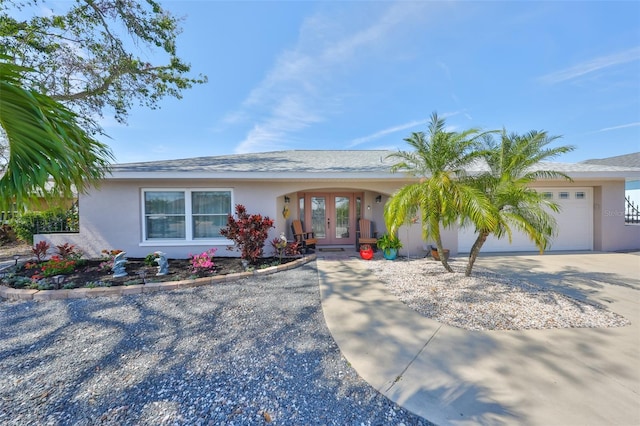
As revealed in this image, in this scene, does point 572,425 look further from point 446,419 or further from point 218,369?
point 218,369

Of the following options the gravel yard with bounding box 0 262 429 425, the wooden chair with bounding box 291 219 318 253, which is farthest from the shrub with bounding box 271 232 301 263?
the gravel yard with bounding box 0 262 429 425

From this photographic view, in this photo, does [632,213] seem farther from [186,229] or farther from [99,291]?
[99,291]

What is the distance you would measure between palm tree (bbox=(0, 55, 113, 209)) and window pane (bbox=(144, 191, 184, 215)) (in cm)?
649

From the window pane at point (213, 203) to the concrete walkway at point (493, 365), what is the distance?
489 centimetres

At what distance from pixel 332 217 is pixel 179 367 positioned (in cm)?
770

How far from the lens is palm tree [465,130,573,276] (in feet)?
15.1

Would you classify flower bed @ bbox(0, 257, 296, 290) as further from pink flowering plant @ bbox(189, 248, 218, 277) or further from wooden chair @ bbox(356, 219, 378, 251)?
wooden chair @ bbox(356, 219, 378, 251)

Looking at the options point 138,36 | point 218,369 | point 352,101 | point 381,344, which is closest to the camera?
point 218,369

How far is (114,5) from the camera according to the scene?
24.3 ft

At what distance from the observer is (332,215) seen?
987cm

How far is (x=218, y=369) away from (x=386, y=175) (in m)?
6.24

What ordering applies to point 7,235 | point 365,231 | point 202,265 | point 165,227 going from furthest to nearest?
1. point 7,235
2. point 365,231
3. point 165,227
4. point 202,265

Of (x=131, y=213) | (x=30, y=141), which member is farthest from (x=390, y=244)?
(x=131, y=213)

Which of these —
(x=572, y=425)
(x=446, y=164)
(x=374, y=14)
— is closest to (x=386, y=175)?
(x=446, y=164)
